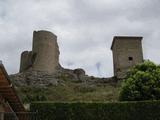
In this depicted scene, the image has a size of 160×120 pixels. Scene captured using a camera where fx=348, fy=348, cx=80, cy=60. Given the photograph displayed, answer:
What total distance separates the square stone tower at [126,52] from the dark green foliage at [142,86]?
26829 millimetres

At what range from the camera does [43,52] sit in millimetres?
49125

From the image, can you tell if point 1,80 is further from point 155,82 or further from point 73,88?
point 73,88

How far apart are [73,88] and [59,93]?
4214mm

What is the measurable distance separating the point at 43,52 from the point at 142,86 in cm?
2892

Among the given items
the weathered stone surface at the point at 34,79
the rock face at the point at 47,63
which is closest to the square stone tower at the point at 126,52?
the rock face at the point at 47,63

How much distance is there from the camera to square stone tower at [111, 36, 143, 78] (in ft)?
165

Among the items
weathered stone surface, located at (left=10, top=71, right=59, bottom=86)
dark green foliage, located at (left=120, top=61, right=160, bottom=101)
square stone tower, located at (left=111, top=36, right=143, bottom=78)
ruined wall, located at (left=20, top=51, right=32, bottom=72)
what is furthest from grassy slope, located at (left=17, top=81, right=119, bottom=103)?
dark green foliage, located at (left=120, top=61, right=160, bottom=101)

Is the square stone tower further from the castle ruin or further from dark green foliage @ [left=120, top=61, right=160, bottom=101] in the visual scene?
dark green foliage @ [left=120, top=61, right=160, bottom=101]

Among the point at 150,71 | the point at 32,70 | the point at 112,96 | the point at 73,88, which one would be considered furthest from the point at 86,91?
the point at 150,71

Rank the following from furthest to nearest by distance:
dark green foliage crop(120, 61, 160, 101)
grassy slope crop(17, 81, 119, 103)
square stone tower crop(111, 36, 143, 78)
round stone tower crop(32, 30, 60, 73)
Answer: square stone tower crop(111, 36, 143, 78) < round stone tower crop(32, 30, 60, 73) < grassy slope crop(17, 81, 119, 103) < dark green foliage crop(120, 61, 160, 101)

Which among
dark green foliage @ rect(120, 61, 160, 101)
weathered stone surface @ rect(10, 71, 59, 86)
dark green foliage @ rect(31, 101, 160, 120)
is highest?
weathered stone surface @ rect(10, 71, 59, 86)

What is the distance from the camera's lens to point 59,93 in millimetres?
38656

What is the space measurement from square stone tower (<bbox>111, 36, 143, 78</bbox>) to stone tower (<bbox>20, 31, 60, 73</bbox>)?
8.75 m

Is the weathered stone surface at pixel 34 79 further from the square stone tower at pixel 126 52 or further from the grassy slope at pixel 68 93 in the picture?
the square stone tower at pixel 126 52
